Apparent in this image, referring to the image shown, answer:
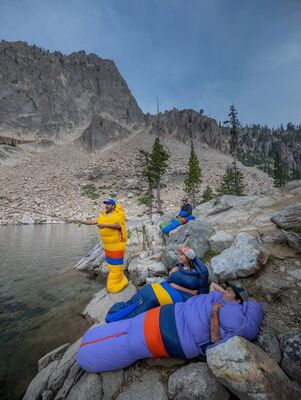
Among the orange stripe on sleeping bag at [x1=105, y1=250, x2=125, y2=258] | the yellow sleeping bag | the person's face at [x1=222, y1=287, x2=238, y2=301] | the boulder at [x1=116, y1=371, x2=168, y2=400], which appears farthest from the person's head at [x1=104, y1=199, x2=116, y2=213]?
the boulder at [x1=116, y1=371, x2=168, y2=400]

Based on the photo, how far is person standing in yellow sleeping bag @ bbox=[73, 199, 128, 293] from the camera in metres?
6.96

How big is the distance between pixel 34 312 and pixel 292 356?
7224 millimetres

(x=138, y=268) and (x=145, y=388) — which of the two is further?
(x=138, y=268)

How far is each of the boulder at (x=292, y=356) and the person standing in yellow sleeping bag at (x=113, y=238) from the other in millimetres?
Answer: 5100

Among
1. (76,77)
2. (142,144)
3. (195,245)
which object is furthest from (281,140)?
(195,245)

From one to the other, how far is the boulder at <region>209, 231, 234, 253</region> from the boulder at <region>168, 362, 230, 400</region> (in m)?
4.71

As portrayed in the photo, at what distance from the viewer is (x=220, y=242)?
24.6ft

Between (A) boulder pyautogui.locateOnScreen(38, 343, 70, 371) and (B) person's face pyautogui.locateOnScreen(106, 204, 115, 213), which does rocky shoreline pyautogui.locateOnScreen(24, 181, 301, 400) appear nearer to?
(A) boulder pyautogui.locateOnScreen(38, 343, 70, 371)

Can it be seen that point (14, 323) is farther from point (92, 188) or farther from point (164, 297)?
point (92, 188)

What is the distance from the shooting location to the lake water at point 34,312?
4410mm

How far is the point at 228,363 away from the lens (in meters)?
2.69

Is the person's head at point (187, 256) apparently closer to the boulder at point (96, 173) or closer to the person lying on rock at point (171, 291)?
the person lying on rock at point (171, 291)

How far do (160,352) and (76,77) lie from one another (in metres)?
137

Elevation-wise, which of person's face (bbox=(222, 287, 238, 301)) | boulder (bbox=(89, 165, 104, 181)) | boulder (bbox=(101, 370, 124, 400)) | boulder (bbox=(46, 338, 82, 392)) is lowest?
boulder (bbox=(46, 338, 82, 392))
